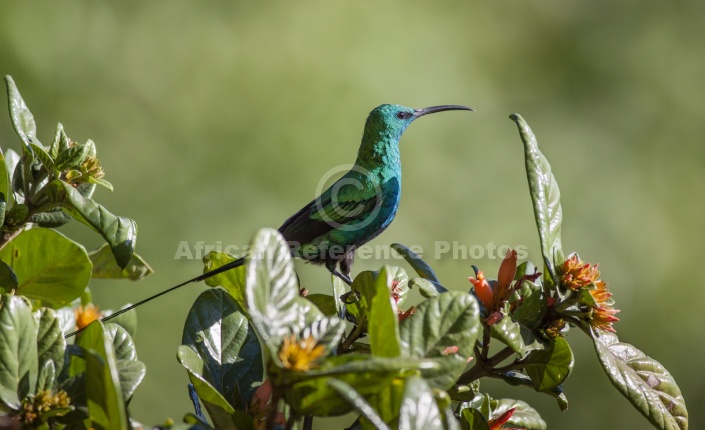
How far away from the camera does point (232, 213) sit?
4.84 metres

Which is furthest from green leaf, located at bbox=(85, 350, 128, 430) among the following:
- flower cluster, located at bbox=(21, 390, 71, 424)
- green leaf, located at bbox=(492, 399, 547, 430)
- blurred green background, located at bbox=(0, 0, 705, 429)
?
blurred green background, located at bbox=(0, 0, 705, 429)

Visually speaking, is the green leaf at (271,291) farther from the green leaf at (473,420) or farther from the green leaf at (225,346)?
the green leaf at (473,420)

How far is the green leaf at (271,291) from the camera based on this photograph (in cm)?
99

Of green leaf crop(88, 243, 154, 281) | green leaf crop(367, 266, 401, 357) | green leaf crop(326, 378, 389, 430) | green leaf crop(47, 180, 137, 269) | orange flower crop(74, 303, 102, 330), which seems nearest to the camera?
green leaf crop(326, 378, 389, 430)

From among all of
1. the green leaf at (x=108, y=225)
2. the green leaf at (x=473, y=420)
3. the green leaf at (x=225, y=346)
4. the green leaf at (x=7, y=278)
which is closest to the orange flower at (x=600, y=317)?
the green leaf at (x=473, y=420)

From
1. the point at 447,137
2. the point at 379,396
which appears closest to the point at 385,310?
the point at 379,396

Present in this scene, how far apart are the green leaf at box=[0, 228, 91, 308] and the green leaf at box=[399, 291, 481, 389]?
0.92m

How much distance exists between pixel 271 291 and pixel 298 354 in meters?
0.09

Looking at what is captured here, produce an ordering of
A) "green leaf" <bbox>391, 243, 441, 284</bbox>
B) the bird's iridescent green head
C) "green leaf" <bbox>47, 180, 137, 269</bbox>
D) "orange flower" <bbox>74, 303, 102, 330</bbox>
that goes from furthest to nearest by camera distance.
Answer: the bird's iridescent green head < "orange flower" <bbox>74, 303, 102, 330</bbox> < "green leaf" <bbox>391, 243, 441, 284</bbox> < "green leaf" <bbox>47, 180, 137, 269</bbox>

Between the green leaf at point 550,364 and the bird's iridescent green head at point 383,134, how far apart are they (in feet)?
7.28

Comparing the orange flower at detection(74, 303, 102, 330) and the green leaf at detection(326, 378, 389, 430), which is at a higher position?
the orange flower at detection(74, 303, 102, 330)

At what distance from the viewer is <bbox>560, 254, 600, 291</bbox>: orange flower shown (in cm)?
157

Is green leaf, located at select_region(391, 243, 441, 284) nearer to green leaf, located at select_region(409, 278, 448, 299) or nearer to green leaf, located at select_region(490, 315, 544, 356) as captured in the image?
green leaf, located at select_region(409, 278, 448, 299)

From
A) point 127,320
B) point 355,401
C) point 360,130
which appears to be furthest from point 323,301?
point 360,130
